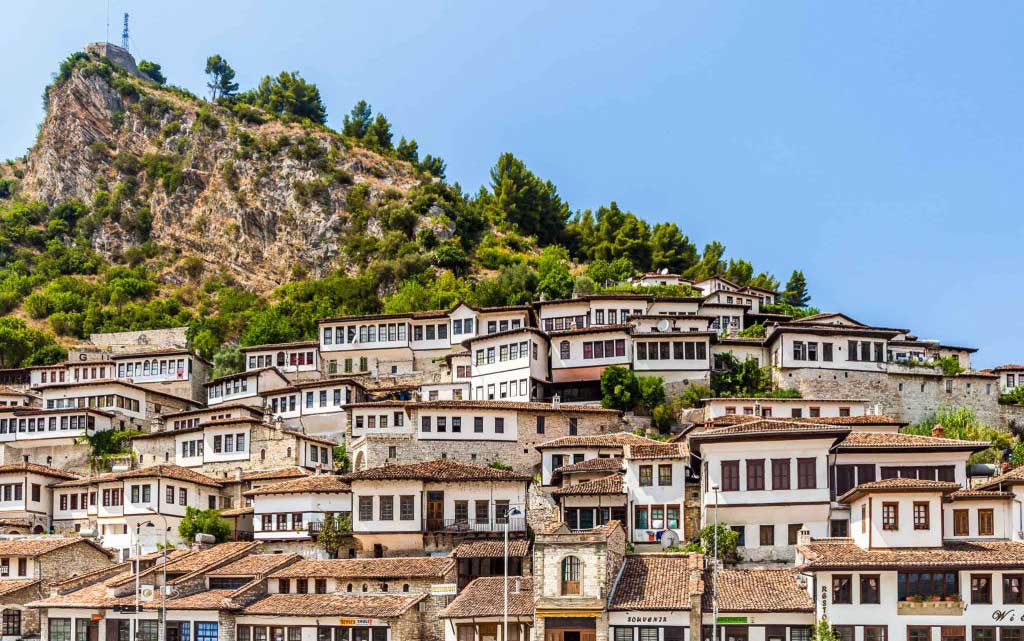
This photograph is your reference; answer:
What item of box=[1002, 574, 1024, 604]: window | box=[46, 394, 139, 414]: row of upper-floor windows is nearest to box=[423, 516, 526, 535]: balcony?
box=[1002, 574, 1024, 604]: window

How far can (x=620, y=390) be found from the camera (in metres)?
69.1

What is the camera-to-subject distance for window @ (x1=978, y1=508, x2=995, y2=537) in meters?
45.8

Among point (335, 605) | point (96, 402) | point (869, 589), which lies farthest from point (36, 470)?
point (869, 589)

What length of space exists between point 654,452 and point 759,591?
10.3 metres

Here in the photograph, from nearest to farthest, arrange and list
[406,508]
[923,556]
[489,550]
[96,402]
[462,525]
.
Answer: [923,556]
[489,550]
[462,525]
[406,508]
[96,402]

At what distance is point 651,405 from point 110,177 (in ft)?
320

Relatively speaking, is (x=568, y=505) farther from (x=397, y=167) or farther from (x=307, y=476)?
(x=397, y=167)

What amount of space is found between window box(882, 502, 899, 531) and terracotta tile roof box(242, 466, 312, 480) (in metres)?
32.2

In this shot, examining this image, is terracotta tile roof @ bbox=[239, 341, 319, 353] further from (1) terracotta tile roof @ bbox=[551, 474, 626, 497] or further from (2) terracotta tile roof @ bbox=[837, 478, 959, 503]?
(2) terracotta tile roof @ bbox=[837, 478, 959, 503]

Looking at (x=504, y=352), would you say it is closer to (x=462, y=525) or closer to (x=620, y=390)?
(x=620, y=390)

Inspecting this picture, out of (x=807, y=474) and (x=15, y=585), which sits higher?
(x=807, y=474)

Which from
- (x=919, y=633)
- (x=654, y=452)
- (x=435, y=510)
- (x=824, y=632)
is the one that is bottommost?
(x=919, y=633)

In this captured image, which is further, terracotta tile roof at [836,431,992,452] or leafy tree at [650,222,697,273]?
leafy tree at [650,222,697,273]

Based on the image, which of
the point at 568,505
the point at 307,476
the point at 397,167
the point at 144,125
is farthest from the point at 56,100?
the point at 568,505
